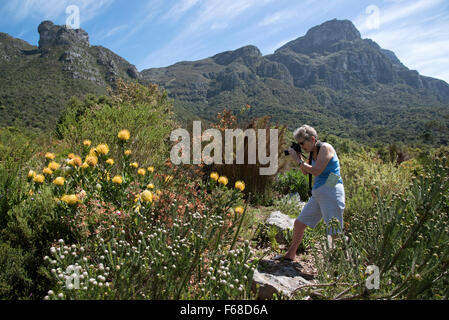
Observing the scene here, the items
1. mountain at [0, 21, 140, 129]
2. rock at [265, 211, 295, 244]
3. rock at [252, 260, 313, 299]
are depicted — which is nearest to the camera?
rock at [252, 260, 313, 299]

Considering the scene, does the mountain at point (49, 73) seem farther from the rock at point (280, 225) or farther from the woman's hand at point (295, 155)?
the woman's hand at point (295, 155)

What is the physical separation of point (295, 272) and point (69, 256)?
7.06 ft

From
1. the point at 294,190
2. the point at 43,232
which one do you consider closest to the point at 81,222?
the point at 43,232

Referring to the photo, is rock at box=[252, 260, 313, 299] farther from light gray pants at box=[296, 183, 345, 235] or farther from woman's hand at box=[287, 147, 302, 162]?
woman's hand at box=[287, 147, 302, 162]

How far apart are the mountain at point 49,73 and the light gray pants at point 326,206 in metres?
32.4

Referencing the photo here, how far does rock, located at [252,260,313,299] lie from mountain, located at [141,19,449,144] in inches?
2871

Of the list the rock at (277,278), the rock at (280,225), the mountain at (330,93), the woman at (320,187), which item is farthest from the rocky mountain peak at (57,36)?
the rock at (277,278)

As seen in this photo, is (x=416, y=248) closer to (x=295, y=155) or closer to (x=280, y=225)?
(x=295, y=155)

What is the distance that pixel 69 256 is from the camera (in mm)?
1533

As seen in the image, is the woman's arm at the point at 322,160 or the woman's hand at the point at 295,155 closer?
the woman's arm at the point at 322,160

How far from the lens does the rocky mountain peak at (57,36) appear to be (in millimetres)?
75500

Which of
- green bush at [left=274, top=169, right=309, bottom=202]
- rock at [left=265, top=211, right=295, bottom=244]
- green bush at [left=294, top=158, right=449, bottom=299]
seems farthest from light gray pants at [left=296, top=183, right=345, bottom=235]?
green bush at [left=274, top=169, right=309, bottom=202]

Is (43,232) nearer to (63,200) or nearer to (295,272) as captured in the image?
(63,200)

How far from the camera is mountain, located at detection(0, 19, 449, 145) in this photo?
4822 centimetres
